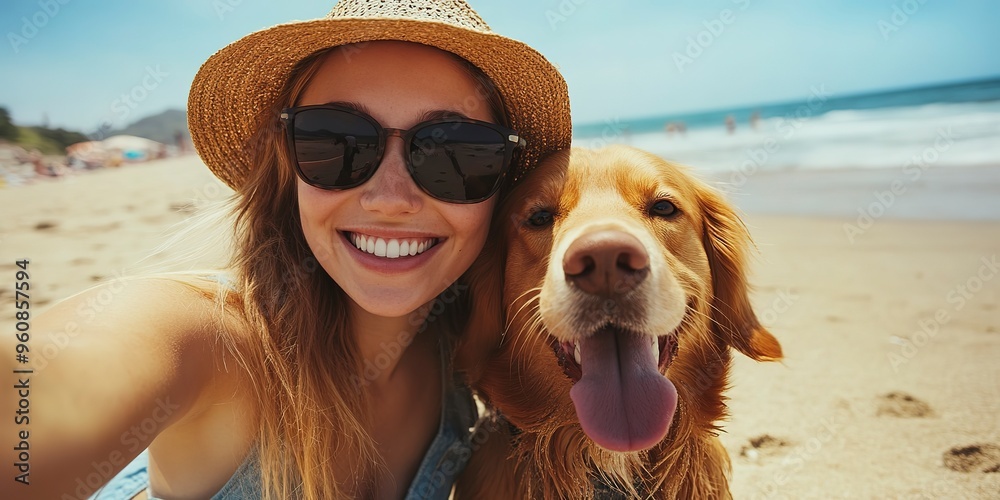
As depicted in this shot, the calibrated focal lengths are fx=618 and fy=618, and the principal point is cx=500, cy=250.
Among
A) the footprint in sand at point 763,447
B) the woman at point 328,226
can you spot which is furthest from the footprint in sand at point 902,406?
the woman at point 328,226

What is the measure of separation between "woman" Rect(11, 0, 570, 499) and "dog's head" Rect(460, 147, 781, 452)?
24 centimetres

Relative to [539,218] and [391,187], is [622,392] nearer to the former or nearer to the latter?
[539,218]

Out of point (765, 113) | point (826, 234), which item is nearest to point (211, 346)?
point (826, 234)

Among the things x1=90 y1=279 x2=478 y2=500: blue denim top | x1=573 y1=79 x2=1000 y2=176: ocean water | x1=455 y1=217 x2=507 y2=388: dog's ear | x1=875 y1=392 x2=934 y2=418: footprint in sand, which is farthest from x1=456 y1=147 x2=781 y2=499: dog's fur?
x1=573 y1=79 x2=1000 y2=176: ocean water

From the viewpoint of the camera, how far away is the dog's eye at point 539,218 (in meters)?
2.41

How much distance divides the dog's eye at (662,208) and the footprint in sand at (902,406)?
2.05 metres

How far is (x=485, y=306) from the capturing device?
2570mm

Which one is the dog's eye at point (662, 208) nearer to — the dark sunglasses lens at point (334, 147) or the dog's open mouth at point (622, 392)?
the dog's open mouth at point (622, 392)

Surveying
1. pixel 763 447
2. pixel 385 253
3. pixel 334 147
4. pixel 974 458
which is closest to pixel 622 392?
pixel 385 253

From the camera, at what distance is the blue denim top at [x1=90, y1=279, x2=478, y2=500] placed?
→ 102 inches

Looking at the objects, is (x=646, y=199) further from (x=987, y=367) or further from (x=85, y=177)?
(x=85, y=177)

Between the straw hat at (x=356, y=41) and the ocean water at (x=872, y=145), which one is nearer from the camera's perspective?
the straw hat at (x=356, y=41)

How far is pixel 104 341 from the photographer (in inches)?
57.3

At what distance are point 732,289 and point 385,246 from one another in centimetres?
144
